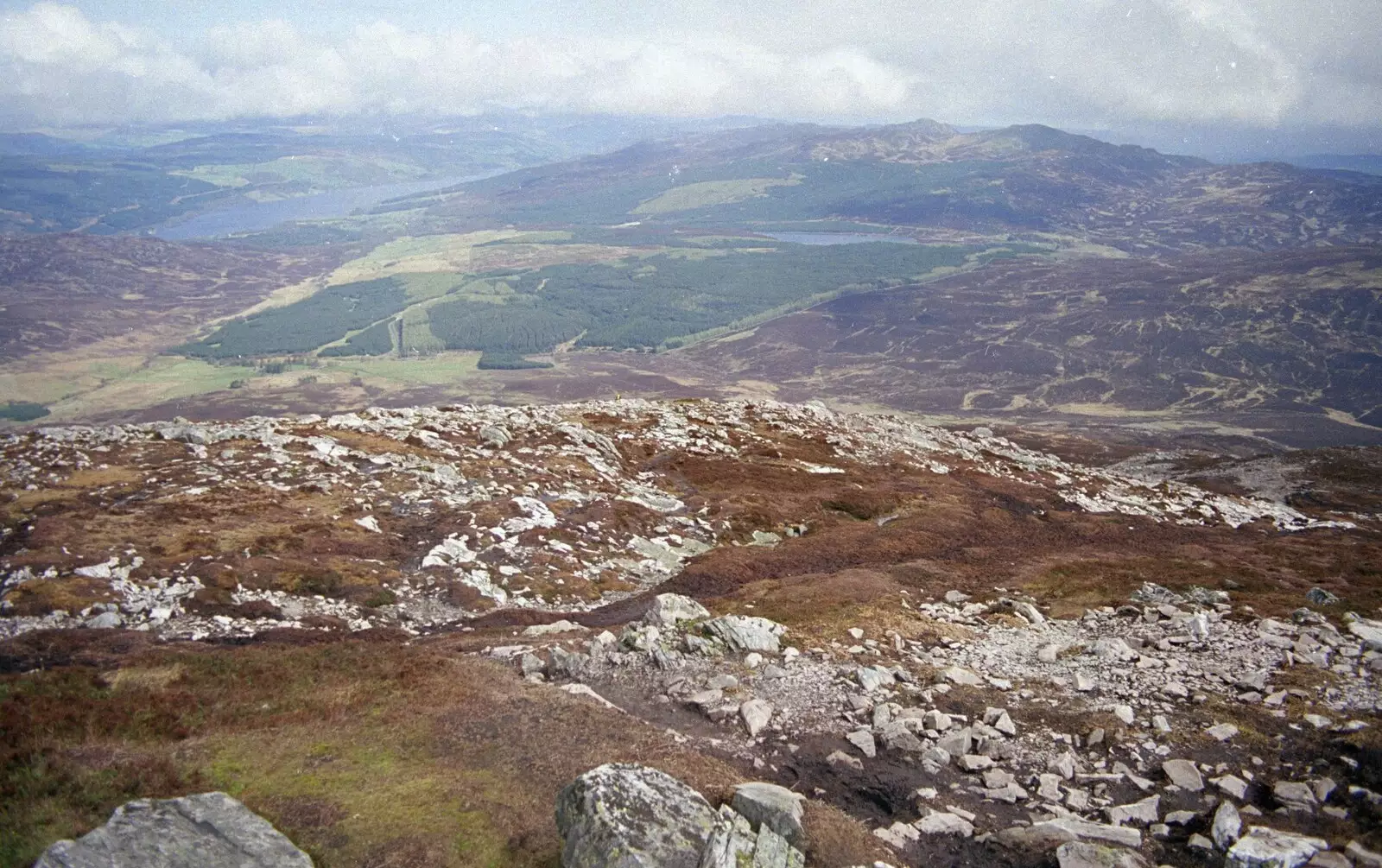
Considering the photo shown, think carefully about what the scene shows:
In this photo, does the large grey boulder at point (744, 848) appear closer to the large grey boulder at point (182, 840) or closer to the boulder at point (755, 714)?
the boulder at point (755, 714)

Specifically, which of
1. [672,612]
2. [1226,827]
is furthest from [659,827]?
[672,612]

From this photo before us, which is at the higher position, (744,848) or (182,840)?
(182,840)

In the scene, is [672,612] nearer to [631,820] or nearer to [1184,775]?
[631,820]

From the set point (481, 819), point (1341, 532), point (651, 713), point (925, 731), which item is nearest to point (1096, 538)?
point (1341, 532)

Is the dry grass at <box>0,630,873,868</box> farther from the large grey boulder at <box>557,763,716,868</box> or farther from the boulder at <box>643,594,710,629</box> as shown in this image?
the boulder at <box>643,594,710,629</box>

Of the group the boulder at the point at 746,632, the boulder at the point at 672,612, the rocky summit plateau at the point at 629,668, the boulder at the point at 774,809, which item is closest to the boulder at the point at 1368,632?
the rocky summit plateau at the point at 629,668

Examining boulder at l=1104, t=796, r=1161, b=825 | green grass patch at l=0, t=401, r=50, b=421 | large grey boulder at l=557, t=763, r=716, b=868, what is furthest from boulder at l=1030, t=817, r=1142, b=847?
green grass patch at l=0, t=401, r=50, b=421

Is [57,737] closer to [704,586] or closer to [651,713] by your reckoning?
[651,713]
